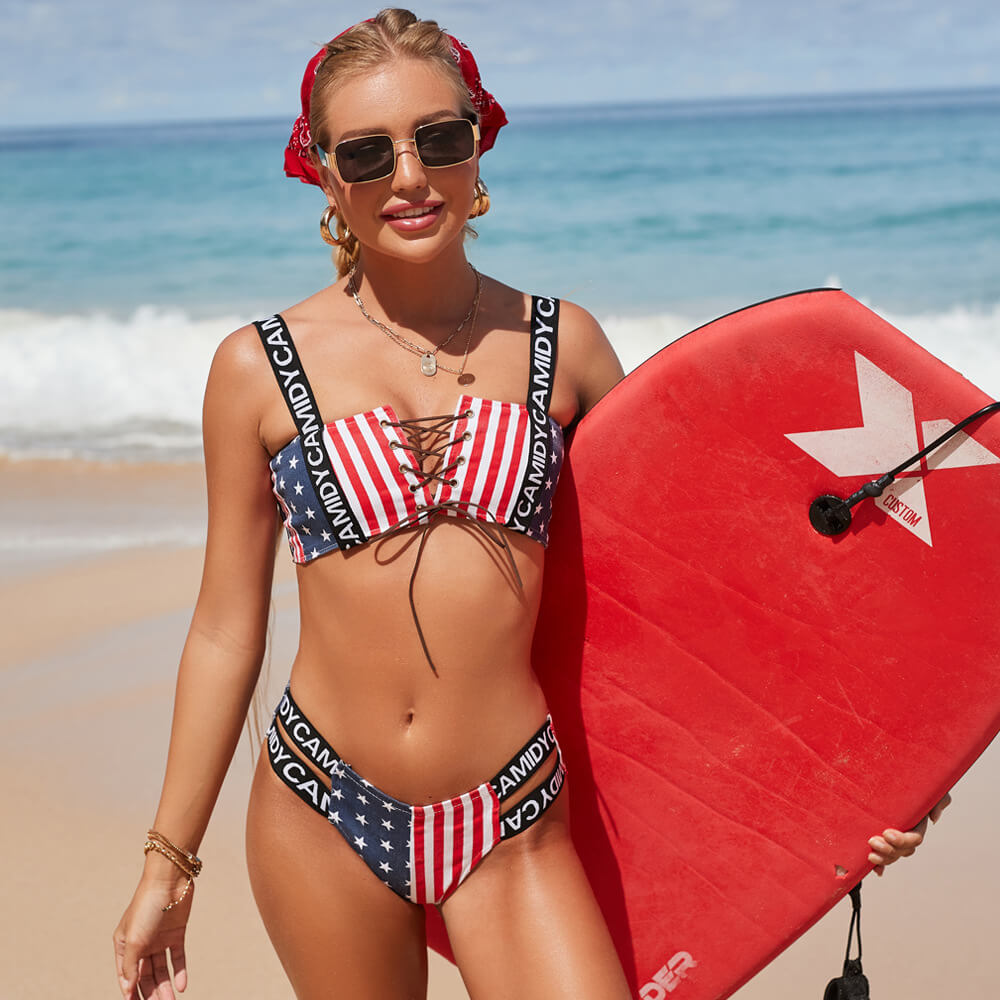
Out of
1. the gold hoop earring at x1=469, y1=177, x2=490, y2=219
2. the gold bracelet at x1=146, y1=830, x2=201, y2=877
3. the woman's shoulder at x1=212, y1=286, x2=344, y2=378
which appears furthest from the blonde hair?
the gold bracelet at x1=146, y1=830, x2=201, y2=877

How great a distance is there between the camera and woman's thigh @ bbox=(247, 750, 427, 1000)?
204 centimetres

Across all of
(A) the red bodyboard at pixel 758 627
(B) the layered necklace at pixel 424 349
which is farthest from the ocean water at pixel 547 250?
(B) the layered necklace at pixel 424 349

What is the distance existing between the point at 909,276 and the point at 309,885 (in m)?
14.2

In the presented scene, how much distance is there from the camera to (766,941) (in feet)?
8.04

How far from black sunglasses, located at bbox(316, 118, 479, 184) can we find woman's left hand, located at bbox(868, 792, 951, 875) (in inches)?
55.8

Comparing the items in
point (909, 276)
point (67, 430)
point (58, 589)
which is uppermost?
A: point (909, 276)

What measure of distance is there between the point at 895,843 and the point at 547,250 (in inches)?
624

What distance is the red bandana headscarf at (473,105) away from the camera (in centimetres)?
213

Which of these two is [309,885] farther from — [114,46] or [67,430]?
[114,46]

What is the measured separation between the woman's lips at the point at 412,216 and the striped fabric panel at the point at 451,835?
89 cm

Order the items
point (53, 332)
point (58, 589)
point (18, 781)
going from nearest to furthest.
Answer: point (18, 781), point (58, 589), point (53, 332)

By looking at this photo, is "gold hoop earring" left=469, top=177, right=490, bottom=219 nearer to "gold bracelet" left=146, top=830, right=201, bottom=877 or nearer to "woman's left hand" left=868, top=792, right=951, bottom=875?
"gold bracelet" left=146, top=830, right=201, bottom=877

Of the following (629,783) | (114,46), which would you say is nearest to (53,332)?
(629,783)

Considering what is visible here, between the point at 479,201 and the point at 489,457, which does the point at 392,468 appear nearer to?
the point at 489,457
